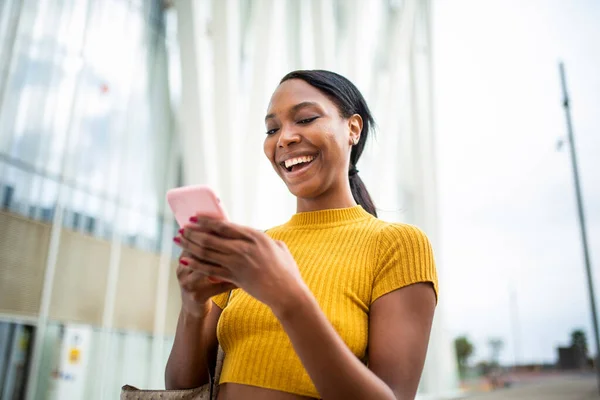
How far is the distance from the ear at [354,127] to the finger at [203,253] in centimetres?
63

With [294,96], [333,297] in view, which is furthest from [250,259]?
[294,96]

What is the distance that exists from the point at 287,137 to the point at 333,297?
0.42 m

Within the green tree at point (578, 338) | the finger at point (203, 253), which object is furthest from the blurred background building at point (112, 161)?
the green tree at point (578, 338)

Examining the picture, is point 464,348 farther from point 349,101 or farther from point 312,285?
point 312,285

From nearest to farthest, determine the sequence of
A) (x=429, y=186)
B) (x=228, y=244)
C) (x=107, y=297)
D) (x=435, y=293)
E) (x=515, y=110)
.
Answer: (x=228, y=244) → (x=435, y=293) → (x=107, y=297) → (x=429, y=186) → (x=515, y=110)

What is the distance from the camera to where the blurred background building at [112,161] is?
4.62 meters

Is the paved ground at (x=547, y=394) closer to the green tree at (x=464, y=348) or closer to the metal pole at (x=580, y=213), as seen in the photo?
the metal pole at (x=580, y=213)

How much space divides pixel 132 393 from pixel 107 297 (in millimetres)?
4657

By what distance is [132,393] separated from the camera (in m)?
1.15

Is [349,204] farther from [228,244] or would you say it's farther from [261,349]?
[228,244]

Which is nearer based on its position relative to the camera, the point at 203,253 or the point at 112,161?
the point at 203,253

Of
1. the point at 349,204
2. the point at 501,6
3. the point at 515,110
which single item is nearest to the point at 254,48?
the point at 349,204

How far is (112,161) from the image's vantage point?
5.76 m

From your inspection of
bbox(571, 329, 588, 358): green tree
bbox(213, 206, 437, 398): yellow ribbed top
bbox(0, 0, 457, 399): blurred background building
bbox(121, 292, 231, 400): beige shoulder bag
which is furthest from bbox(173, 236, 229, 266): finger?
bbox(571, 329, 588, 358): green tree
